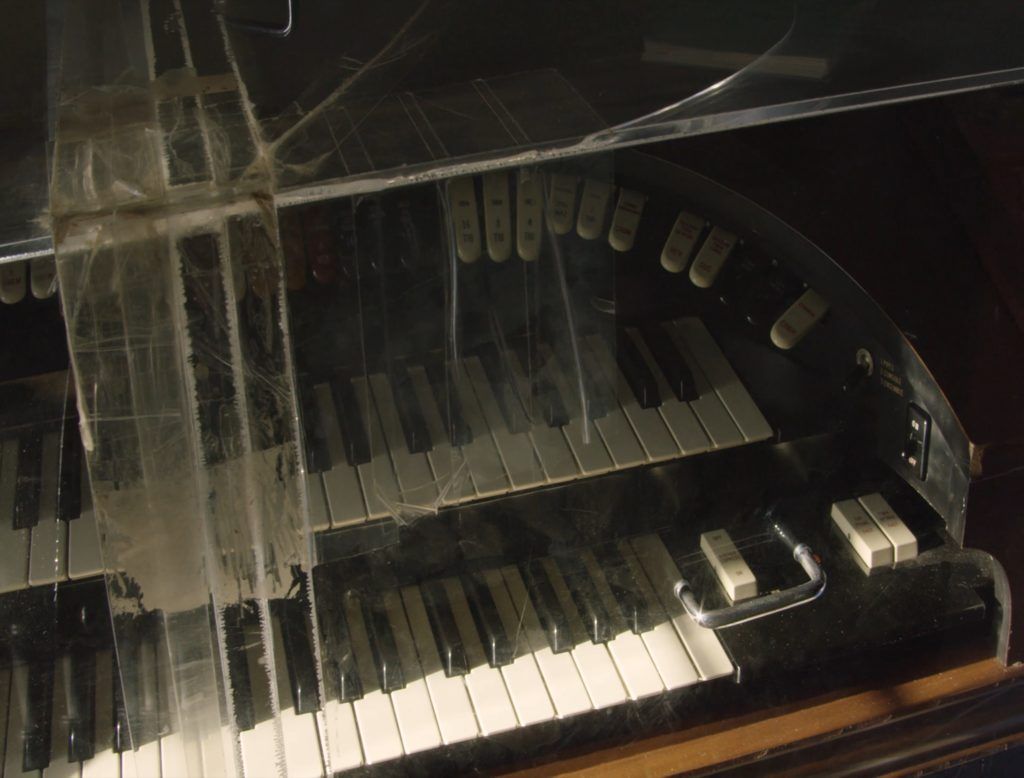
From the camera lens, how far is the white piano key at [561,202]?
2.67ft

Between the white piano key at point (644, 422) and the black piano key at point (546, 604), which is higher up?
the white piano key at point (644, 422)

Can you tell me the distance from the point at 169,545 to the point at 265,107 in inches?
11.9

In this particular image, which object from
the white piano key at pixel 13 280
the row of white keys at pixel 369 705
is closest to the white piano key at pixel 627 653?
the row of white keys at pixel 369 705

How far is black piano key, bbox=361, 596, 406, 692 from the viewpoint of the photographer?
98 centimetres

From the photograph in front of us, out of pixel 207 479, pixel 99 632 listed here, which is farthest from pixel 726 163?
pixel 99 632

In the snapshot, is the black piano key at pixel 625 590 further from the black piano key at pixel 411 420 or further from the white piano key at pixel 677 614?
the black piano key at pixel 411 420

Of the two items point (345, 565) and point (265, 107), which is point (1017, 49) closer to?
point (265, 107)

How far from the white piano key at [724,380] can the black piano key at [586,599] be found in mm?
201

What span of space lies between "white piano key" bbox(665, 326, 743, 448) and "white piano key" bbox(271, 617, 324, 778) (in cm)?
41

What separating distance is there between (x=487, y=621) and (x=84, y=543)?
13.9 inches

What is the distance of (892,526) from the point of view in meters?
1.03

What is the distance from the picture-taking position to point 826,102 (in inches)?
30.3

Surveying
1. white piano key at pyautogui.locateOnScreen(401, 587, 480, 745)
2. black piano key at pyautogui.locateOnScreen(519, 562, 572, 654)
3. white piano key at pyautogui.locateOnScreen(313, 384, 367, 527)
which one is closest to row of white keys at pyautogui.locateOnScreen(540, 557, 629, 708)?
black piano key at pyautogui.locateOnScreen(519, 562, 572, 654)

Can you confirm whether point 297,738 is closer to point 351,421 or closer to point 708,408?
point 351,421
